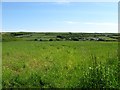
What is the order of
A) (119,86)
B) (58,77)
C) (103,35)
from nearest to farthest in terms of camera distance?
(119,86)
(58,77)
(103,35)

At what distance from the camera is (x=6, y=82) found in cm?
992

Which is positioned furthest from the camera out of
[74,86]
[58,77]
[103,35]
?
[103,35]

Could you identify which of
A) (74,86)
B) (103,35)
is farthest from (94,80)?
(103,35)

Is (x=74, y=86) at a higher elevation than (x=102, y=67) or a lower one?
lower

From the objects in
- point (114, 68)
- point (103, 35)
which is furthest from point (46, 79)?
point (103, 35)

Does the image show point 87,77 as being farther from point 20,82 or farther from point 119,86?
point 20,82

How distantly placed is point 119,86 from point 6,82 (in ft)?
13.7

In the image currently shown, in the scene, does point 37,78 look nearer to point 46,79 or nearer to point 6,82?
point 46,79

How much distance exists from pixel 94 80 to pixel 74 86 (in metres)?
0.79

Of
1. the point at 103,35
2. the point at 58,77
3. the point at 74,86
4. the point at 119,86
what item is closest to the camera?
the point at 119,86

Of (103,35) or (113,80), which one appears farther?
(103,35)

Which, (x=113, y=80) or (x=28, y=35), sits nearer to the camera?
(x=113, y=80)

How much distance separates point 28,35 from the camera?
4806cm

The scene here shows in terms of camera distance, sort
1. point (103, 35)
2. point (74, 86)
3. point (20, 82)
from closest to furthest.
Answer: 1. point (74, 86)
2. point (20, 82)
3. point (103, 35)
